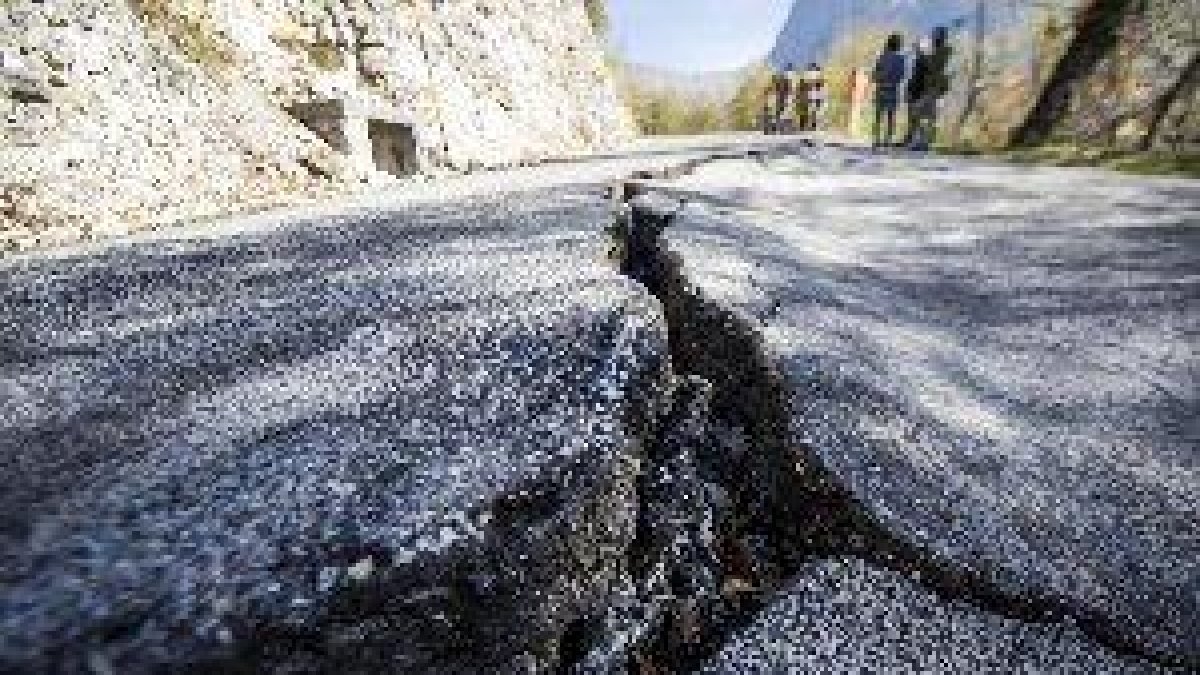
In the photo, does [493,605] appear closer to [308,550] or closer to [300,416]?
[308,550]

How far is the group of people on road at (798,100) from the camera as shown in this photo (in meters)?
14.4

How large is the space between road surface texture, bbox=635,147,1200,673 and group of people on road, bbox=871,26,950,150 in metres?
6.31

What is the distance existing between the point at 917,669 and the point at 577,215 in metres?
1.82

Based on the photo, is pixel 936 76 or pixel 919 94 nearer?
pixel 936 76

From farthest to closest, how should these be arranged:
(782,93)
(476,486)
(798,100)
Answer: (798,100)
(782,93)
(476,486)

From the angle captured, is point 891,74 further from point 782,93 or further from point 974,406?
point 974,406

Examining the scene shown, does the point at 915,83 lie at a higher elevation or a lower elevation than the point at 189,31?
lower

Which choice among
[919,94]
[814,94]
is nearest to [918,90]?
[919,94]

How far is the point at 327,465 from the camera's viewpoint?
1054 mm

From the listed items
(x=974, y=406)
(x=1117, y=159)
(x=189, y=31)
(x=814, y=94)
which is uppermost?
(x=189, y=31)

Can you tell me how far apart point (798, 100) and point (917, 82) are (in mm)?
4822

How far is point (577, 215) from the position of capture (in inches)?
108

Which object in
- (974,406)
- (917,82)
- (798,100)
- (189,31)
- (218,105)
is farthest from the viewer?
(798,100)

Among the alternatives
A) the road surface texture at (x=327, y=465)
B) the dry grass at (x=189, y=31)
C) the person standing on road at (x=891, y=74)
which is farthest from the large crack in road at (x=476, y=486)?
the person standing on road at (x=891, y=74)
